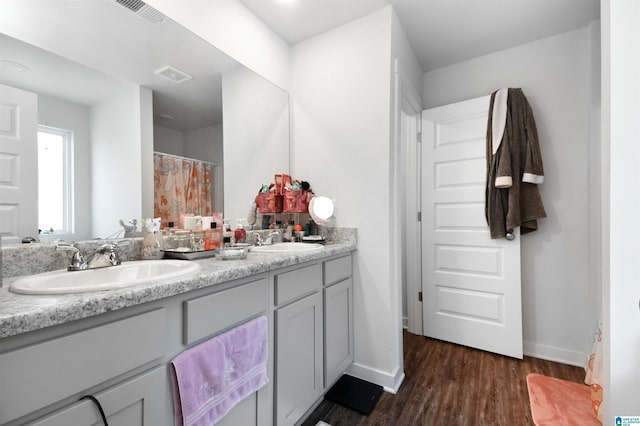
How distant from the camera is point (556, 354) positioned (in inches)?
84.0

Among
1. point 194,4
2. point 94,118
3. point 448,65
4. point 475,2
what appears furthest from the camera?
point 448,65

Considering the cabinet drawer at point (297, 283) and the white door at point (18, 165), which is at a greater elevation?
the white door at point (18, 165)

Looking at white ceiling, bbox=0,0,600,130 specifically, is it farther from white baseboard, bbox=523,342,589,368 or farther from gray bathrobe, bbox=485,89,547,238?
white baseboard, bbox=523,342,589,368

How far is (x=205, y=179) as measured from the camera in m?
1.67

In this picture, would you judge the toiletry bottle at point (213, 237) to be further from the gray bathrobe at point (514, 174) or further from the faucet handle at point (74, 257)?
the gray bathrobe at point (514, 174)

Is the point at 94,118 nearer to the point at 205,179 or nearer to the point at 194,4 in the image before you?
the point at 205,179

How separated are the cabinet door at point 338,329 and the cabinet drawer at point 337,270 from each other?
1.5 inches

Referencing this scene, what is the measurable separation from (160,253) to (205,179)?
0.55m

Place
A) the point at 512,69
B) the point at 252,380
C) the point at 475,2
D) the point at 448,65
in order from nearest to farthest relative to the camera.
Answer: the point at 252,380
the point at 475,2
the point at 512,69
the point at 448,65

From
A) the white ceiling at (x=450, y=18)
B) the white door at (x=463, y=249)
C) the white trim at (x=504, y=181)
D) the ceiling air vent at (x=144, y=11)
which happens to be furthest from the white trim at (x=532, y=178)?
the ceiling air vent at (x=144, y=11)

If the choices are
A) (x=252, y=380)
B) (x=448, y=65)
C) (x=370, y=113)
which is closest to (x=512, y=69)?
(x=448, y=65)

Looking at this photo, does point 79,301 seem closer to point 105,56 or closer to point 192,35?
point 105,56

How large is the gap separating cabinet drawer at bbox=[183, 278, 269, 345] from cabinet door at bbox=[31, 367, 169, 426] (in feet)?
0.45

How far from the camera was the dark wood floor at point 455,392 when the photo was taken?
151 centimetres
